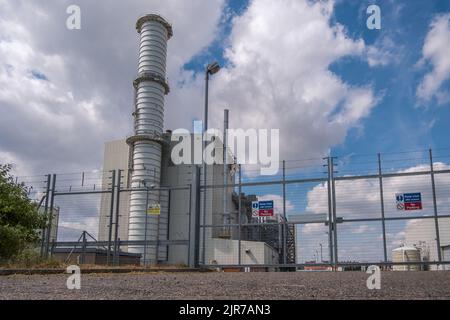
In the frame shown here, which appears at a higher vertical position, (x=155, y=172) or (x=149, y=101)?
(x=149, y=101)

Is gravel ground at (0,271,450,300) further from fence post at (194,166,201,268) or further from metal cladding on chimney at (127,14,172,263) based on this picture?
metal cladding on chimney at (127,14,172,263)

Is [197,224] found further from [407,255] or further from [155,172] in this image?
[155,172]

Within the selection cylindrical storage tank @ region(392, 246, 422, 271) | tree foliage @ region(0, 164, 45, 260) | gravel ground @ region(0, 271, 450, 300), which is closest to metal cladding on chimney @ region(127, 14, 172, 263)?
tree foliage @ region(0, 164, 45, 260)

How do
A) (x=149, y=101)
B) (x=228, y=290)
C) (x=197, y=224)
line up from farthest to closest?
(x=149, y=101) → (x=197, y=224) → (x=228, y=290)

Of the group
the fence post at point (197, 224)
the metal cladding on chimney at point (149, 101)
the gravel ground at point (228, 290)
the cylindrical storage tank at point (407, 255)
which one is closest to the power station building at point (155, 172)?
the metal cladding on chimney at point (149, 101)

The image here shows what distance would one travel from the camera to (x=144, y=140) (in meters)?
26.0

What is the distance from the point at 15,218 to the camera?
35.1 feet

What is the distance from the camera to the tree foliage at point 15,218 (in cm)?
962

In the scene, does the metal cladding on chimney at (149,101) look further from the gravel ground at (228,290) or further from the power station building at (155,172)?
the gravel ground at (228,290)

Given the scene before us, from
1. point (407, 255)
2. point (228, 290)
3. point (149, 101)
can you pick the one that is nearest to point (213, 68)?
point (149, 101)

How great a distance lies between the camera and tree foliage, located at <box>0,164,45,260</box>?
9625 millimetres

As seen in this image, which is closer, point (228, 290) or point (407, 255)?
point (228, 290)
